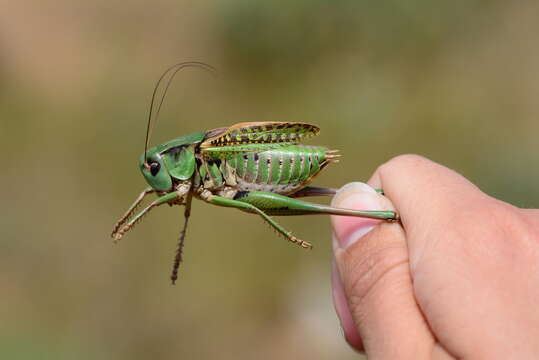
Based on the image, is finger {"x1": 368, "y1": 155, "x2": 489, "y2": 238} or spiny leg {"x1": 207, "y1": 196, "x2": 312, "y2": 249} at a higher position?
finger {"x1": 368, "y1": 155, "x2": 489, "y2": 238}

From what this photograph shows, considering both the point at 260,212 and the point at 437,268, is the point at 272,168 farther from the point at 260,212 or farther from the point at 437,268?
the point at 437,268

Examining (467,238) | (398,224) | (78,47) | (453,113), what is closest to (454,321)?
(467,238)

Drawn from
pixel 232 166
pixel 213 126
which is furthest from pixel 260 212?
pixel 213 126

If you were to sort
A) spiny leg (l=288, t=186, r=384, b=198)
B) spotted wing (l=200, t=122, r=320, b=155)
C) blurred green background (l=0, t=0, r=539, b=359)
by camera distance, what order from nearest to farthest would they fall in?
spotted wing (l=200, t=122, r=320, b=155), spiny leg (l=288, t=186, r=384, b=198), blurred green background (l=0, t=0, r=539, b=359)

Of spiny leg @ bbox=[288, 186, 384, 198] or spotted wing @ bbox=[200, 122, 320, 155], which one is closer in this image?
spotted wing @ bbox=[200, 122, 320, 155]

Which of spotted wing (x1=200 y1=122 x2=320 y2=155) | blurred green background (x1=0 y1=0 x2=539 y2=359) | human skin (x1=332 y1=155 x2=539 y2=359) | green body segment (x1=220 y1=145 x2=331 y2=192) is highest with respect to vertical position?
spotted wing (x1=200 y1=122 x2=320 y2=155)

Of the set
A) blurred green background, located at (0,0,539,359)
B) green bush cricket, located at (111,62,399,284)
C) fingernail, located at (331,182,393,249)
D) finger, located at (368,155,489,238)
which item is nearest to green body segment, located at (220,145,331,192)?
green bush cricket, located at (111,62,399,284)

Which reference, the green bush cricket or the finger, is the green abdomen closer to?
the green bush cricket

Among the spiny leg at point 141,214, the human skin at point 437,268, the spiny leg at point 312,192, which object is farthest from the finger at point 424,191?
the spiny leg at point 141,214
